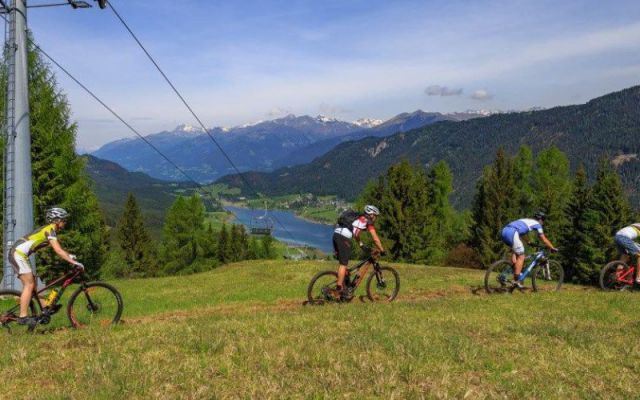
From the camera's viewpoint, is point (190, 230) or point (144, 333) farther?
point (190, 230)

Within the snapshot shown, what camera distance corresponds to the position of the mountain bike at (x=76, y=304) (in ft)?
34.6

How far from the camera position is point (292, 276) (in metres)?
25.3

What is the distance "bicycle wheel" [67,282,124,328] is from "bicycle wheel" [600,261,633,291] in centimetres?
1661

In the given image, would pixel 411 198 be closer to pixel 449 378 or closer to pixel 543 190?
pixel 543 190

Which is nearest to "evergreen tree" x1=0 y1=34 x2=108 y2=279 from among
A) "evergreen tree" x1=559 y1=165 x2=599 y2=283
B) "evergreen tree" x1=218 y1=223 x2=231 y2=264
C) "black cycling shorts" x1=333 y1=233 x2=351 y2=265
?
"black cycling shorts" x1=333 y1=233 x2=351 y2=265

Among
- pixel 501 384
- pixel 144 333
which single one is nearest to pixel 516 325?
pixel 501 384

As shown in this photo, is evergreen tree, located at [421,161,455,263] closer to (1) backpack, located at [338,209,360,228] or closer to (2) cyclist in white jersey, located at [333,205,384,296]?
(2) cyclist in white jersey, located at [333,205,384,296]

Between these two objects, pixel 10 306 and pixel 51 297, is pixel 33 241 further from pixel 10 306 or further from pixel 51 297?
pixel 10 306

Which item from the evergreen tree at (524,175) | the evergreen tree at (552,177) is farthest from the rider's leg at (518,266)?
the evergreen tree at (524,175)

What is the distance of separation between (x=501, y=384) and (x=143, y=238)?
70.6m

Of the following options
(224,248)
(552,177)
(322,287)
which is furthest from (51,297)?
(224,248)

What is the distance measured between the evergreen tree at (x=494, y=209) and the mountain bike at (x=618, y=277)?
3682 cm

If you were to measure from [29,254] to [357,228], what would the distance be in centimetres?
851

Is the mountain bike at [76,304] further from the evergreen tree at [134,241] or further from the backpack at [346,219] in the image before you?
the evergreen tree at [134,241]
